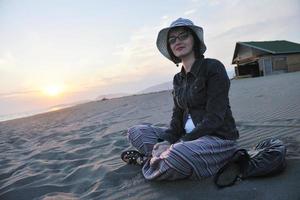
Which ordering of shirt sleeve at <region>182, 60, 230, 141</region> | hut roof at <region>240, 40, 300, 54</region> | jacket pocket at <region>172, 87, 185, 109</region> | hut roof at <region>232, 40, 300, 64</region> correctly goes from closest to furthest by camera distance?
shirt sleeve at <region>182, 60, 230, 141</region>, jacket pocket at <region>172, 87, 185, 109</region>, hut roof at <region>232, 40, 300, 64</region>, hut roof at <region>240, 40, 300, 54</region>

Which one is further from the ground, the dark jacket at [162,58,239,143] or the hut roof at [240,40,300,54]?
the hut roof at [240,40,300,54]

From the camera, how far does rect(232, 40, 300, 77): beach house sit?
2588cm

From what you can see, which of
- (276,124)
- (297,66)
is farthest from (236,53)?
(276,124)

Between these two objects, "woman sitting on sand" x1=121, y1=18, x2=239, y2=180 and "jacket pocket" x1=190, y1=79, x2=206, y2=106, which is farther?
"jacket pocket" x1=190, y1=79, x2=206, y2=106

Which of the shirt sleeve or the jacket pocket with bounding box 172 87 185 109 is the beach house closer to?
the jacket pocket with bounding box 172 87 185 109

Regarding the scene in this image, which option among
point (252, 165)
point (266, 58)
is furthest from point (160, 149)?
point (266, 58)

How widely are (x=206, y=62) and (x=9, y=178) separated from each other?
2.73 metres

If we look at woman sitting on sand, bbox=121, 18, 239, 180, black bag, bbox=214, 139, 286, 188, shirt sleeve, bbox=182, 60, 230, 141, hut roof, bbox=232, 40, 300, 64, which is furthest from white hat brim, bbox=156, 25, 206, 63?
hut roof, bbox=232, 40, 300, 64

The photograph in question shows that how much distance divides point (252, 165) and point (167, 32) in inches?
62.5

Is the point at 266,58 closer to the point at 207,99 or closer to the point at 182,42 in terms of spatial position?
the point at 182,42

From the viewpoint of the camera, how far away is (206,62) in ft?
10.00

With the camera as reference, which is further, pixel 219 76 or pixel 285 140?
pixel 285 140

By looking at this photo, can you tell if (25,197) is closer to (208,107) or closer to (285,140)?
(208,107)

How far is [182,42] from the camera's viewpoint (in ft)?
10.3
